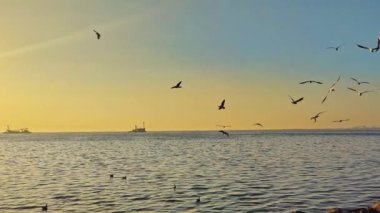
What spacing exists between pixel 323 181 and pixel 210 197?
16.4 metres

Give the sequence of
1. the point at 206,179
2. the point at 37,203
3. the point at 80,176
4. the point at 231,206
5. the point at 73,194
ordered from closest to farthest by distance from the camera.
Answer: the point at 231,206 < the point at 37,203 < the point at 73,194 < the point at 206,179 < the point at 80,176

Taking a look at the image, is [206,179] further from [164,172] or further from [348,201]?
[348,201]

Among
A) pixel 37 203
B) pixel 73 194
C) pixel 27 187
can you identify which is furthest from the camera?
pixel 27 187

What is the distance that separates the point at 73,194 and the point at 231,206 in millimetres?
15627

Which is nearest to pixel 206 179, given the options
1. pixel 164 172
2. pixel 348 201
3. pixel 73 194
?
pixel 164 172

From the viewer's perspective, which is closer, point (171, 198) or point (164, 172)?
point (171, 198)

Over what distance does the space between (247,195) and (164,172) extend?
24.3 meters

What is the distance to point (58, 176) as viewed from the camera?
6644cm

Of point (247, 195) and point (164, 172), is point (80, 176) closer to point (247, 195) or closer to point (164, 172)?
point (164, 172)

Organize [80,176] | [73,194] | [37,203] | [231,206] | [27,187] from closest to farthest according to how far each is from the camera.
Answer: [231,206]
[37,203]
[73,194]
[27,187]
[80,176]

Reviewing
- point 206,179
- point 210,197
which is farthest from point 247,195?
point 206,179

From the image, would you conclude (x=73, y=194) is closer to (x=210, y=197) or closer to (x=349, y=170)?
(x=210, y=197)

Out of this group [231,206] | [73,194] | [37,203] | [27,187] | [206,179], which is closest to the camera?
[231,206]

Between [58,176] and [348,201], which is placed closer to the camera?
[348,201]
